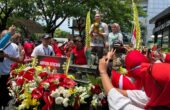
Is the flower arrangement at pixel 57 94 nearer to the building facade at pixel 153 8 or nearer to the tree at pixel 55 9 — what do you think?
the tree at pixel 55 9

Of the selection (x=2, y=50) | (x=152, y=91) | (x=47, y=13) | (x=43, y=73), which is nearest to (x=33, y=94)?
(x=43, y=73)

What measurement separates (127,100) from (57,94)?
272cm

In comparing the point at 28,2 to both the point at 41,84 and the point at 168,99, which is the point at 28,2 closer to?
the point at 41,84

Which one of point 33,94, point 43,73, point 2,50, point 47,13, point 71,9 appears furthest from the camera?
point 47,13

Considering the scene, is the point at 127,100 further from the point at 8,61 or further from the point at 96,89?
the point at 8,61

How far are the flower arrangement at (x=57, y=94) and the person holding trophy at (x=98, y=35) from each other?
458cm

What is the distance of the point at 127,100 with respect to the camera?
11.3 feet

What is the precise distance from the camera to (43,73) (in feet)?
22.5

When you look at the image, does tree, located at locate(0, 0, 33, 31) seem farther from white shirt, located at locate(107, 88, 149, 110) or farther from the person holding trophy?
white shirt, located at locate(107, 88, 149, 110)

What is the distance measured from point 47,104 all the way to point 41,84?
38 cm

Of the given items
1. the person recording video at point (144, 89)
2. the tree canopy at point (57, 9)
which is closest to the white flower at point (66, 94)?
the person recording video at point (144, 89)

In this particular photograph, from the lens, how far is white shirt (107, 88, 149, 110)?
3.40m

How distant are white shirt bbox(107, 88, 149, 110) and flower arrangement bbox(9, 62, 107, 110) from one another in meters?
2.19

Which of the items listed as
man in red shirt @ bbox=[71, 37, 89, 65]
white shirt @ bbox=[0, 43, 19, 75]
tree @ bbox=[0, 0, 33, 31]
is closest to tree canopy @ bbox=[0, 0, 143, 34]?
tree @ bbox=[0, 0, 33, 31]
